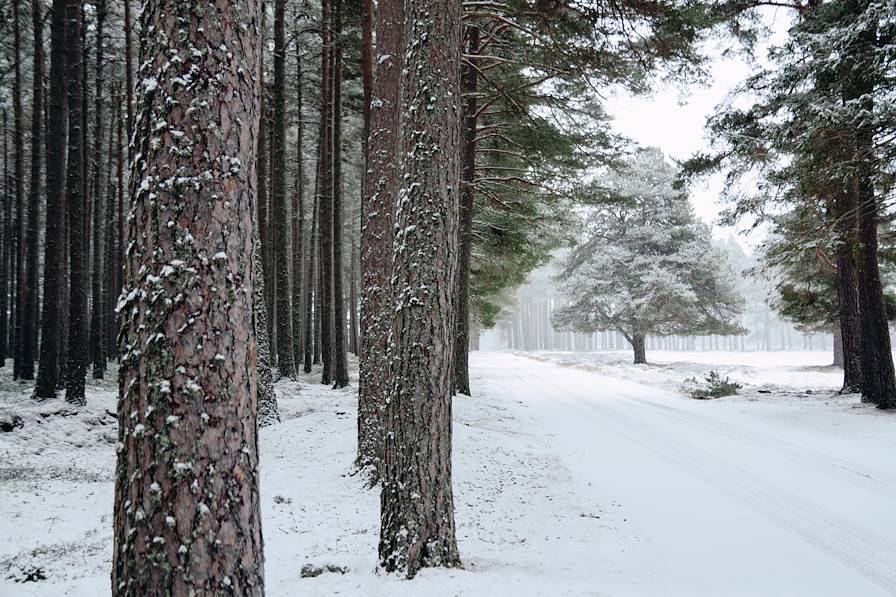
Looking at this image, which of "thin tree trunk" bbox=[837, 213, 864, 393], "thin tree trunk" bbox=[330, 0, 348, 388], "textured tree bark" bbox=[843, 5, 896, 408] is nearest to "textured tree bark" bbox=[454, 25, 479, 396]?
"thin tree trunk" bbox=[330, 0, 348, 388]

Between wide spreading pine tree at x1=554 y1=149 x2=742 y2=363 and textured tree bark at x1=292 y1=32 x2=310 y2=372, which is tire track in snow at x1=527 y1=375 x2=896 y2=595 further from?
wide spreading pine tree at x1=554 y1=149 x2=742 y2=363

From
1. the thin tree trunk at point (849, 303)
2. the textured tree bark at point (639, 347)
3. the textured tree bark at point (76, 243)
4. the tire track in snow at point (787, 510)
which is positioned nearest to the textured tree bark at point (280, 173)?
the textured tree bark at point (76, 243)

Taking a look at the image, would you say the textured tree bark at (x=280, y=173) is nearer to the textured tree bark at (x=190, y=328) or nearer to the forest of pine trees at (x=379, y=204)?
the forest of pine trees at (x=379, y=204)

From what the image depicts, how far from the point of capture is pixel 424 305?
3980 millimetres

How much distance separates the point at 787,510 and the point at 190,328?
19.9 feet

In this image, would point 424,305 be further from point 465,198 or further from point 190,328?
point 465,198

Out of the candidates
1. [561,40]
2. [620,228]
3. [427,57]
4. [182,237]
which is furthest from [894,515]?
[620,228]

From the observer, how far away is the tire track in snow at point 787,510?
4.20 m

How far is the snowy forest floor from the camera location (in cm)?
391

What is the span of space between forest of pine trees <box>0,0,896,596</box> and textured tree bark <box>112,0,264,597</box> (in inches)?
0.4

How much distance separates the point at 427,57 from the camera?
13.5 feet

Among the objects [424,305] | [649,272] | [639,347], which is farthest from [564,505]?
[639,347]

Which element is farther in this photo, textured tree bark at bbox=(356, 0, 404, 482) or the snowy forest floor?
textured tree bark at bbox=(356, 0, 404, 482)

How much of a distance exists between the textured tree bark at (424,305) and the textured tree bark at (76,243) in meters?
9.01
